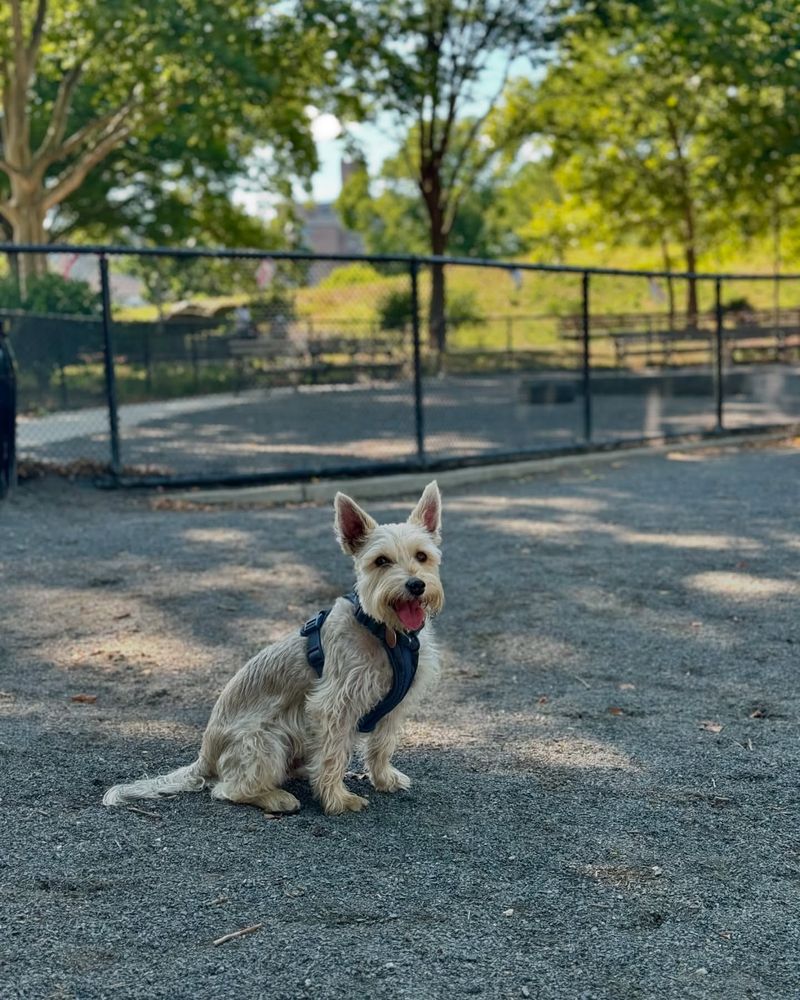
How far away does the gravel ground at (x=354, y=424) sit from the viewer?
13.4 meters

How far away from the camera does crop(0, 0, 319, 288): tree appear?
23297mm

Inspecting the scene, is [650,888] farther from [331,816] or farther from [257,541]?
[257,541]

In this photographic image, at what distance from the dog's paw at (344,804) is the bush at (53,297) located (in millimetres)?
19813

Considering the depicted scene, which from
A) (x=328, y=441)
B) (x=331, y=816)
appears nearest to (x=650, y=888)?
(x=331, y=816)

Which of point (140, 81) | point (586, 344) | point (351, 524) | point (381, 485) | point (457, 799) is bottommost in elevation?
point (457, 799)

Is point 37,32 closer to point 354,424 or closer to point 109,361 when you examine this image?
point 354,424

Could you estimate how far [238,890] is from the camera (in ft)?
11.4

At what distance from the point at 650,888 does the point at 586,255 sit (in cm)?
5813

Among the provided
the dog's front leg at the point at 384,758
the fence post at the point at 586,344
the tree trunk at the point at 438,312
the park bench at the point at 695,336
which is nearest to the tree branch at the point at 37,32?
the tree trunk at the point at 438,312

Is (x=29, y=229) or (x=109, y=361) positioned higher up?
(x=29, y=229)

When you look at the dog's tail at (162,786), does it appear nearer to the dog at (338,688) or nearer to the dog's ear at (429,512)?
the dog at (338,688)

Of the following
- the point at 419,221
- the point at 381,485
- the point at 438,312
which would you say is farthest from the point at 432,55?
the point at 419,221

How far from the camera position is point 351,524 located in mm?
4055

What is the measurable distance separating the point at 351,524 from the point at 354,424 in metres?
13.3
